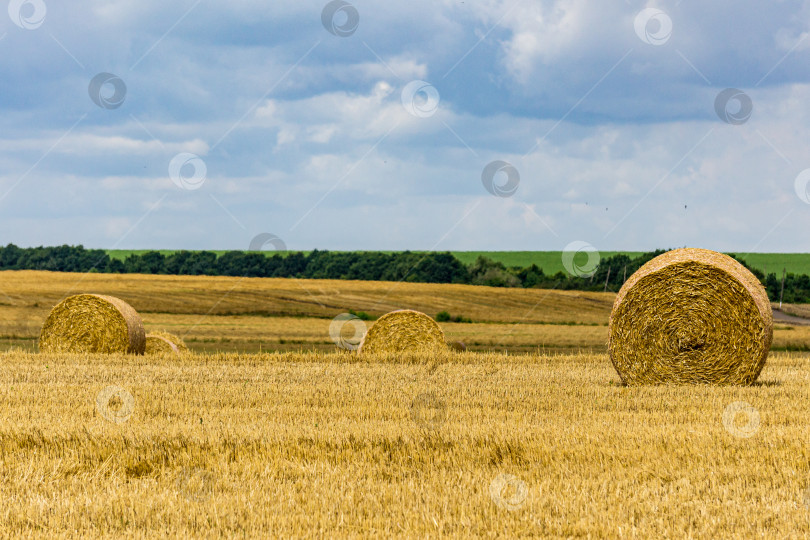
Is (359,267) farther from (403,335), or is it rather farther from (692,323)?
(692,323)

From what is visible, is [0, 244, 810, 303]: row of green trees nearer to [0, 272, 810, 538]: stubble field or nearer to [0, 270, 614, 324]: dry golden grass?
[0, 270, 614, 324]: dry golden grass

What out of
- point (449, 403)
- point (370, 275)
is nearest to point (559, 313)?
point (370, 275)

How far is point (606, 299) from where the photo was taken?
53844mm

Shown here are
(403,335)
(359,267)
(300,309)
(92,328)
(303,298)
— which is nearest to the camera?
(92,328)

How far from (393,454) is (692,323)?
7.72 m

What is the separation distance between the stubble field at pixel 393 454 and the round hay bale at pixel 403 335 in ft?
14.7

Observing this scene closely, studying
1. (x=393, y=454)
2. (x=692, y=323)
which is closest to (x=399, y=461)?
(x=393, y=454)

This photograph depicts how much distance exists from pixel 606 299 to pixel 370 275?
71.0 ft

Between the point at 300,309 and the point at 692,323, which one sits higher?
the point at 300,309

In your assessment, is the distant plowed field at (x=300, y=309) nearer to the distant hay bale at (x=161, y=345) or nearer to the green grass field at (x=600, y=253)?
the distant hay bale at (x=161, y=345)

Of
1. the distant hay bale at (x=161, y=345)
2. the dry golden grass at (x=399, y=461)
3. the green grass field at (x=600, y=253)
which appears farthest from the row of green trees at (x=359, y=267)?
the dry golden grass at (x=399, y=461)

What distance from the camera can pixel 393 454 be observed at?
8.15 meters

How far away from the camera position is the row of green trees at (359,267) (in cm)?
6438

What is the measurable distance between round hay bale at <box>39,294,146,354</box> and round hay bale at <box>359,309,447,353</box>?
5.34 meters
